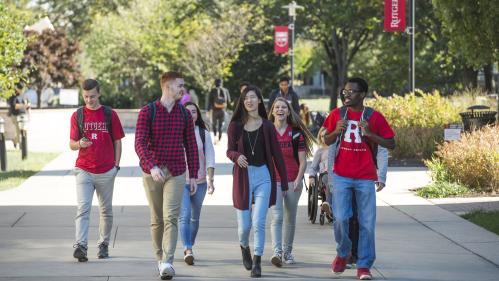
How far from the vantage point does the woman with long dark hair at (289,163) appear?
10047 millimetres

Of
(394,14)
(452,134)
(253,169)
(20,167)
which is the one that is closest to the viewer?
(253,169)

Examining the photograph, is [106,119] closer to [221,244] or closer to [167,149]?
[167,149]

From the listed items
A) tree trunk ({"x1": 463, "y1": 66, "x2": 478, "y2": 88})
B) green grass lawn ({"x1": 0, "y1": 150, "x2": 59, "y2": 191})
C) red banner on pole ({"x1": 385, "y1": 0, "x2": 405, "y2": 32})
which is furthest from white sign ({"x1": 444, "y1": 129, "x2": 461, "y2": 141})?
tree trunk ({"x1": 463, "y1": 66, "x2": 478, "y2": 88})

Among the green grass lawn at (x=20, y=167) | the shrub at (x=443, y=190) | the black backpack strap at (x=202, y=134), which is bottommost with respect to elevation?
the green grass lawn at (x=20, y=167)

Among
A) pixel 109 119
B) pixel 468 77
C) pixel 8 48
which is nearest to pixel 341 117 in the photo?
pixel 109 119

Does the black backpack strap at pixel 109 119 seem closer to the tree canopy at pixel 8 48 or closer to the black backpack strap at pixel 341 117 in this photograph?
the black backpack strap at pixel 341 117

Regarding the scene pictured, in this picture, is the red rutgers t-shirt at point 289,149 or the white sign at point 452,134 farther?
the white sign at point 452,134

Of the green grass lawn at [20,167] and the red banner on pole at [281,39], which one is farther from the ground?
the red banner on pole at [281,39]

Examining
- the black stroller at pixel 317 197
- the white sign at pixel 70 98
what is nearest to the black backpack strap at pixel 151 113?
the black stroller at pixel 317 197

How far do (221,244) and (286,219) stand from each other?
59.1 inches

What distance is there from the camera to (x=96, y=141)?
10305 millimetres

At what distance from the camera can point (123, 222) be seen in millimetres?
13453

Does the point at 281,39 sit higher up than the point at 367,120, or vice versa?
the point at 281,39

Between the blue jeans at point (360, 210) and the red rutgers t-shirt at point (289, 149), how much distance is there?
0.94 metres
